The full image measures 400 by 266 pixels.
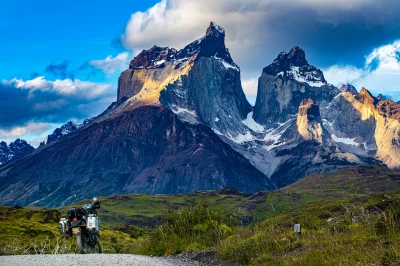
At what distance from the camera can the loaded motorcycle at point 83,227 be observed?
32062 mm

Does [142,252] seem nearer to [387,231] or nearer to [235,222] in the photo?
[235,222]

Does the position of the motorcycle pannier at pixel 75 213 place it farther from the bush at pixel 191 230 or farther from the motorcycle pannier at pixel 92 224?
the bush at pixel 191 230

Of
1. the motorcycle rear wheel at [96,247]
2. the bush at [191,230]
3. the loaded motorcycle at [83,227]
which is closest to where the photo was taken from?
the loaded motorcycle at [83,227]

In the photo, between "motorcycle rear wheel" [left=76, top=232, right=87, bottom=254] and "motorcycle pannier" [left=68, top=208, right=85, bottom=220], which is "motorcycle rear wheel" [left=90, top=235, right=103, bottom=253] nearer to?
"motorcycle rear wheel" [left=76, top=232, right=87, bottom=254]

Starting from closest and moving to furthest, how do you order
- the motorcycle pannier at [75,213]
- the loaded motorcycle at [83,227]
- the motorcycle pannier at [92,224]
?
the motorcycle pannier at [92,224]
the loaded motorcycle at [83,227]
the motorcycle pannier at [75,213]

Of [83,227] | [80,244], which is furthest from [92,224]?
[80,244]

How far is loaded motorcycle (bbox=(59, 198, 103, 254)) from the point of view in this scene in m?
32.1

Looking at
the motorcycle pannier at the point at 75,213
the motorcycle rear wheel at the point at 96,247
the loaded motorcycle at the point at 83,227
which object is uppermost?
the motorcycle pannier at the point at 75,213

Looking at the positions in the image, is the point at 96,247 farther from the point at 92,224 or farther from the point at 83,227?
the point at 92,224

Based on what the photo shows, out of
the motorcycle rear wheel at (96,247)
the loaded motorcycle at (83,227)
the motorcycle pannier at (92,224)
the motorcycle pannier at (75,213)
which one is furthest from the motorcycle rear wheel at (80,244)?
the motorcycle pannier at (75,213)

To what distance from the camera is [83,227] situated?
32.8 m

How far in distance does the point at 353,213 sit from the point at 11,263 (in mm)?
17072

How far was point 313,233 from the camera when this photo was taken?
25562mm

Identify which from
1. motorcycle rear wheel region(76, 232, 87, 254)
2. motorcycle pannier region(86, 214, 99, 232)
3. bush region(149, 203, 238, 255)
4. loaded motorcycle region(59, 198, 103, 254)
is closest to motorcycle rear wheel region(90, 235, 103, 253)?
loaded motorcycle region(59, 198, 103, 254)
